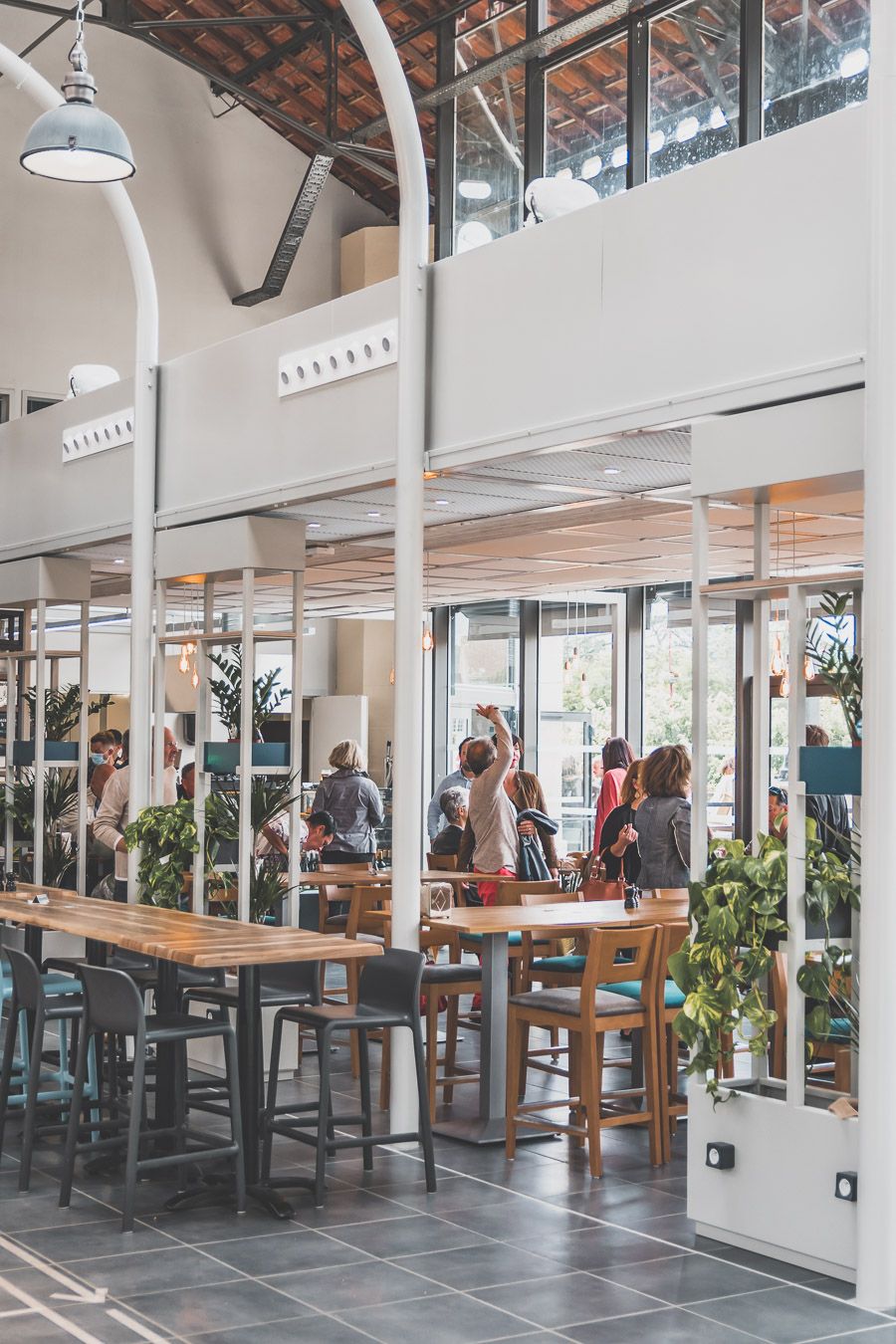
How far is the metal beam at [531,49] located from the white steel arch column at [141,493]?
6.06ft

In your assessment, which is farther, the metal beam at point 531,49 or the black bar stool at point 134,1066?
the metal beam at point 531,49

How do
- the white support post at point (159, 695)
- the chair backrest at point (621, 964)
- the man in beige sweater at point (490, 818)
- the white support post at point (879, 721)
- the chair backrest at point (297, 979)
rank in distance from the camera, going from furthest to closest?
the man in beige sweater at point (490, 818), the white support post at point (159, 695), the chair backrest at point (297, 979), the chair backrest at point (621, 964), the white support post at point (879, 721)

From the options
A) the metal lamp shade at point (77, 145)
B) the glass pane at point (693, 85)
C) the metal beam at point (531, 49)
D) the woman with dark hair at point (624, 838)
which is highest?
the metal beam at point (531, 49)

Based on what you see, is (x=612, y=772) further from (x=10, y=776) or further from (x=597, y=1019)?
(x=10, y=776)

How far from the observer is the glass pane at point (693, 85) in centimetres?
641

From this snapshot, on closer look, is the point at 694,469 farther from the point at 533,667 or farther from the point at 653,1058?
the point at 533,667

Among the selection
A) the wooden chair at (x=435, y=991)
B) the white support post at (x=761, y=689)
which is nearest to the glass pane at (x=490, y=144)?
the white support post at (x=761, y=689)

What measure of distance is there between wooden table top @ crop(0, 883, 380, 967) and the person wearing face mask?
3449 mm

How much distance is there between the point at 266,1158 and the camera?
5.84 meters

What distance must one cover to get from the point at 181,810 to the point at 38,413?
358 cm

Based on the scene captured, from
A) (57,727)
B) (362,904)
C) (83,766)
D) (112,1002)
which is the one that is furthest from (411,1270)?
(57,727)

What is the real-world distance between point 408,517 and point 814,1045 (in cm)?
268

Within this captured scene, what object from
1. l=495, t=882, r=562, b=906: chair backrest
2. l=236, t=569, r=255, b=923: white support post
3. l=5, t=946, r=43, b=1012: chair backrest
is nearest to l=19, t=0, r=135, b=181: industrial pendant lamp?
l=236, t=569, r=255, b=923: white support post

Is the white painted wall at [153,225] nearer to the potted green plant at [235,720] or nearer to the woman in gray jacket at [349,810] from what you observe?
the woman in gray jacket at [349,810]
